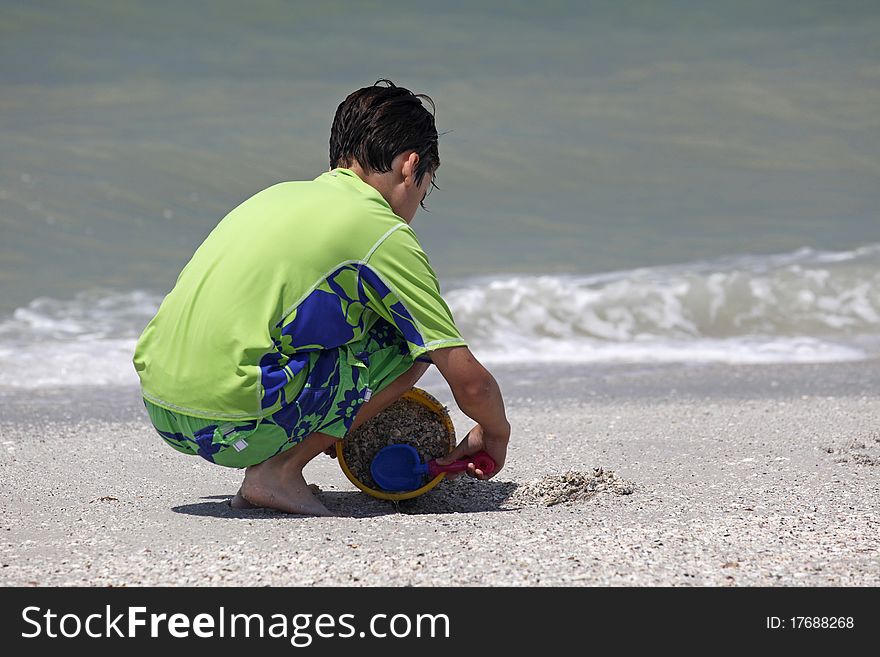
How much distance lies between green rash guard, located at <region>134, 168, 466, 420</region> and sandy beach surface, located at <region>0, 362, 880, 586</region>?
0.35 m

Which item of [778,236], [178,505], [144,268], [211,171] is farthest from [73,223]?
[178,505]

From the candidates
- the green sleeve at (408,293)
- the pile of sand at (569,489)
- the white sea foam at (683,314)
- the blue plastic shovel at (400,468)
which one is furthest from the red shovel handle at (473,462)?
the white sea foam at (683,314)

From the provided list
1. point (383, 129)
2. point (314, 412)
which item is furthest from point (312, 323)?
point (383, 129)

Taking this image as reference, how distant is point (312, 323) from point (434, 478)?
602 mm

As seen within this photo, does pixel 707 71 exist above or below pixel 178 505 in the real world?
above

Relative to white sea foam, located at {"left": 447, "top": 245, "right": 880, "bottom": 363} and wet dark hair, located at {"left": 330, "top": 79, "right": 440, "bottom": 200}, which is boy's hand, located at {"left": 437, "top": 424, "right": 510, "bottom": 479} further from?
white sea foam, located at {"left": 447, "top": 245, "right": 880, "bottom": 363}

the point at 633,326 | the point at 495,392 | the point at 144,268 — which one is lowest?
the point at 495,392

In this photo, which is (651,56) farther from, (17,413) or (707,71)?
(17,413)

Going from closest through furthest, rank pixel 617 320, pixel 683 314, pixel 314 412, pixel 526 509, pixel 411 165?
pixel 314 412
pixel 411 165
pixel 526 509
pixel 617 320
pixel 683 314

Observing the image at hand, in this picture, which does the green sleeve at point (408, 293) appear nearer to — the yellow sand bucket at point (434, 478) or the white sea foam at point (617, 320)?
the yellow sand bucket at point (434, 478)

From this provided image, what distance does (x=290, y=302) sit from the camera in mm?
2488

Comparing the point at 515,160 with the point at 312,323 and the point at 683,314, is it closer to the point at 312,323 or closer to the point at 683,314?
the point at 683,314
